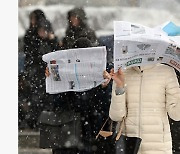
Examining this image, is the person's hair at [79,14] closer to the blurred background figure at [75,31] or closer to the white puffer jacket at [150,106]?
the blurred background figure at [75,31]

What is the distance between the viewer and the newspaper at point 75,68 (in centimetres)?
256

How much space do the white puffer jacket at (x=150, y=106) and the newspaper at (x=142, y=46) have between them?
5.1 inches

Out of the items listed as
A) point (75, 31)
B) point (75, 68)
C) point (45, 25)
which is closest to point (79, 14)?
point (75, 31)

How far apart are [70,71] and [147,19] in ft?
5.28

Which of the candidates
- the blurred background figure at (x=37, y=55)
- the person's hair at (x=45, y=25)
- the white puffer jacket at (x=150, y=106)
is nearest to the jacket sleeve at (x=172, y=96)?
the white puffer jacket at (x=150, y=106)

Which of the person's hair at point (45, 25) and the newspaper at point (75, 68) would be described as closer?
the newspaper at point (75, 68)

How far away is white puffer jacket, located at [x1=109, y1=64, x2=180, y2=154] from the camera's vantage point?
2672 millimetres

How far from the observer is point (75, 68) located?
263cm

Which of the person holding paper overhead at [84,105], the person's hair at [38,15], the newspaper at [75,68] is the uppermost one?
the person's hair at [38,15]

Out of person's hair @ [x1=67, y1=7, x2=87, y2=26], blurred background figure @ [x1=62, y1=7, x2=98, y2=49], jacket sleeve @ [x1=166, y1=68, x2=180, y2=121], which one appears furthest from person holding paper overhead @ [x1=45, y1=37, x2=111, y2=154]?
jacket sleeve @ [x1=166, y1=68, x2=180, y2=121]

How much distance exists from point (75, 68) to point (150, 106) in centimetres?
47
